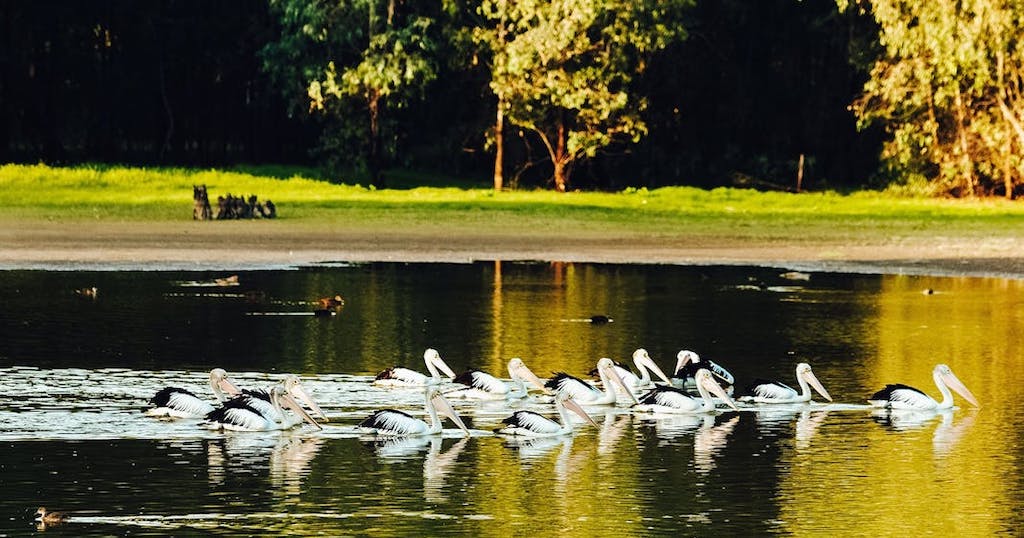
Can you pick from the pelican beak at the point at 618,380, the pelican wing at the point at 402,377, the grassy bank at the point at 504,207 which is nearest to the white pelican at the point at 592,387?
the pelican beak at the point at 618,380

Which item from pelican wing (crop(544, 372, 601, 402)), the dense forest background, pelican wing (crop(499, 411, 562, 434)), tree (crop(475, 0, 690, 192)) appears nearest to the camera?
pelican wing (crop(499, 411, 562, 434))

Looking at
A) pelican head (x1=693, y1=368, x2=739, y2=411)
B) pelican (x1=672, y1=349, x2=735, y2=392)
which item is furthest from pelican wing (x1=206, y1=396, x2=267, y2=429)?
pelican (x1=672, y1=349, x2=735, y2=392)

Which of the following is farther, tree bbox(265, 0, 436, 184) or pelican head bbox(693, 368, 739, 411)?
tree bbox(265, 0, 436, 184)

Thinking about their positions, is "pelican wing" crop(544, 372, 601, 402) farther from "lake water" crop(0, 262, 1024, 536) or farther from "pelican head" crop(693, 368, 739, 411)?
"pelican head" crop(693, 368, 739, 411)

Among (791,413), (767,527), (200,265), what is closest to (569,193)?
(200,265)

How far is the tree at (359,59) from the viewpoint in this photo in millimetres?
60500

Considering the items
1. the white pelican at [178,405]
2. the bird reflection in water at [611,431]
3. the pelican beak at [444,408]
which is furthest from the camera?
the white pelican at [178,405]

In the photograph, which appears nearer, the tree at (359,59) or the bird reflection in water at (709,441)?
the bird reflection in water at (709,441)

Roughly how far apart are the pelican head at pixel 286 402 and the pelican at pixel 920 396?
200 inches

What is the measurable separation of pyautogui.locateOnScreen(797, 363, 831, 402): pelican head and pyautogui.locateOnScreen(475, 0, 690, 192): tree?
40959 millimetres

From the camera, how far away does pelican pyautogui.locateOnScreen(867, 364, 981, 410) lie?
17672 mm

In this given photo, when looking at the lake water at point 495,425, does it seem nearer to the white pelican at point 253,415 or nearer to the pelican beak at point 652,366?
the white pelican at point 253,415

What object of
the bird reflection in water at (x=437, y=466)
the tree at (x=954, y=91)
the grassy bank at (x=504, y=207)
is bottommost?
the bird reflection in water at (x=437, y=466)

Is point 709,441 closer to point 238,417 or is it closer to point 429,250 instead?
point 238,417
